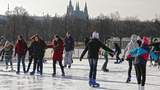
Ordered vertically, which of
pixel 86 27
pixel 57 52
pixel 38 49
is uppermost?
pixel 86 27

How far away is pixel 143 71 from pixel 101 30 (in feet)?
172

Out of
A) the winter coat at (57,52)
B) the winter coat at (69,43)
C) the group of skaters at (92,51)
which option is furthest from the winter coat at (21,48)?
the winter coat at (69,43)


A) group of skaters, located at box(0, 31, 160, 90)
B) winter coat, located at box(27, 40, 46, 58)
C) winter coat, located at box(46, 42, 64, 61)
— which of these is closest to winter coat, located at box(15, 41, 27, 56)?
group of skaters, located at box(0, 31, 160, 90)

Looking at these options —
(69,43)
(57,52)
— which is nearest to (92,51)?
(57,52)

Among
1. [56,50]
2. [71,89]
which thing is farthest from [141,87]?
[56,50]

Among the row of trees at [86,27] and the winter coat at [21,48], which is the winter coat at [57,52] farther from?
the row of trees at [86,27]

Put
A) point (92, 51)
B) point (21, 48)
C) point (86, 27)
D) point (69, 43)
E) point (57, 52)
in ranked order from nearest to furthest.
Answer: point (92, 51) < point (57, 52) < point (21, 48) < point (69, 43) < point (86, 27)

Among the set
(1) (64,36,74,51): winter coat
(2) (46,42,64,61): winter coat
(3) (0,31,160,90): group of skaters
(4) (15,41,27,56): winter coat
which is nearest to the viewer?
(3) (0,31,160,90): group of skaters

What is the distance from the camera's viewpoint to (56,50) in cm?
940

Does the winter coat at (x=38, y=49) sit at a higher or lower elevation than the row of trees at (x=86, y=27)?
lower

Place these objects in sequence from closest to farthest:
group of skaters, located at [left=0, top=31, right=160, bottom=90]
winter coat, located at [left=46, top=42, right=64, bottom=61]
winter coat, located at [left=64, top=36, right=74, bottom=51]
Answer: group of skaters, located at [left=0, top=31, right=160, bottom=90] < winter coat, located at [left=46, top=42, right=64, bottom=61] < winter coat, located at [left=64, top=36, right=74, bottom=51]

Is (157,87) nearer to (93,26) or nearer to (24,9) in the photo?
(24,9)

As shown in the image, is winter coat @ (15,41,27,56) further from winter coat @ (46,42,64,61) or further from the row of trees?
the row of trees

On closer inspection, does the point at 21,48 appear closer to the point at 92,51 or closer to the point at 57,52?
the point at 57,52
